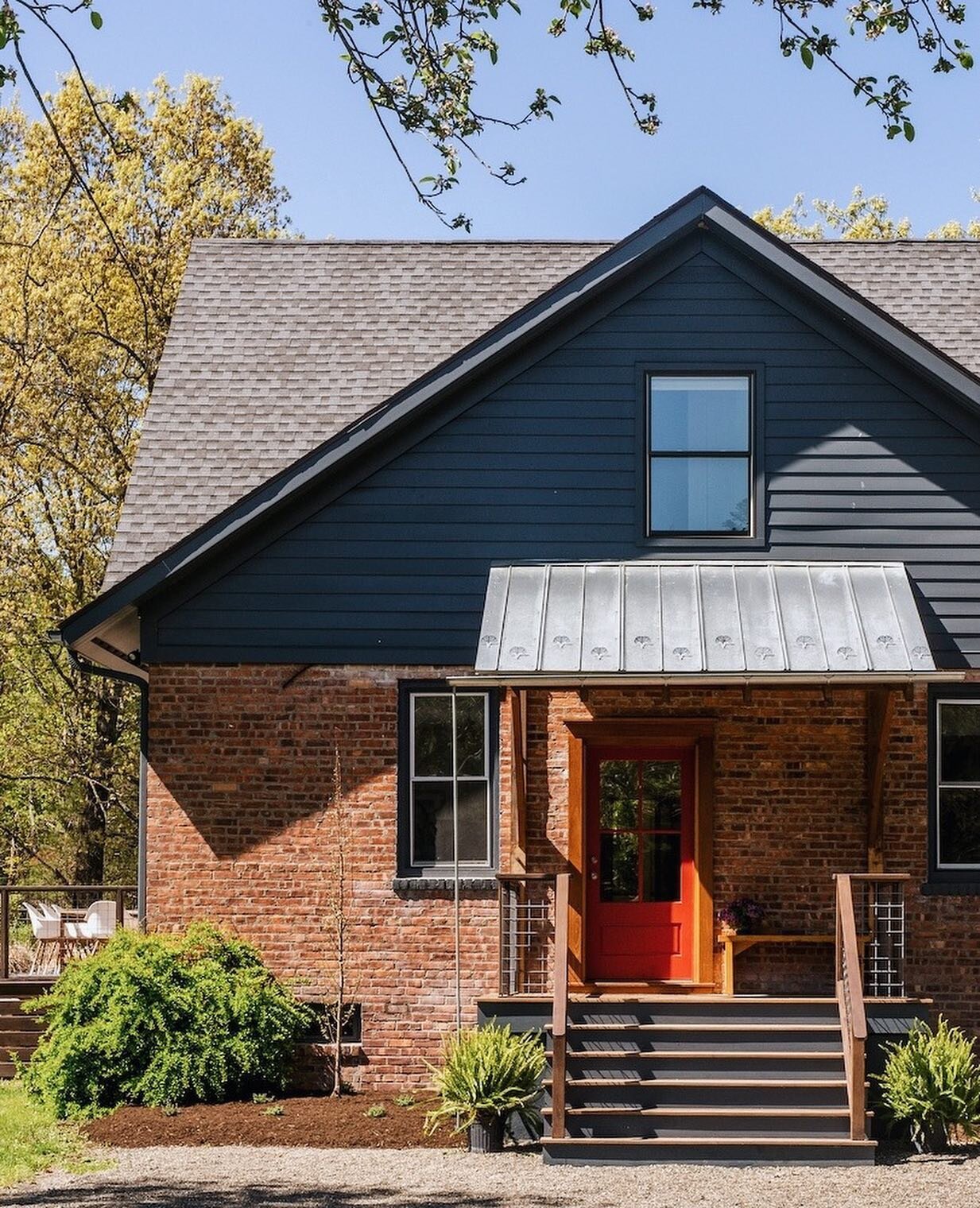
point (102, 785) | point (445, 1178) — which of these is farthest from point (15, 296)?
point (445, 1178)

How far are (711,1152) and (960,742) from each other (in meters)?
4.69

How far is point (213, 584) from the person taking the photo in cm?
1420

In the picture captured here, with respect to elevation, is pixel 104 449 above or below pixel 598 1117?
above

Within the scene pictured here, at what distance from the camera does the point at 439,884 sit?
13977 millimetres

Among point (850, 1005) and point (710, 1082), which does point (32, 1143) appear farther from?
point (850, 1005)

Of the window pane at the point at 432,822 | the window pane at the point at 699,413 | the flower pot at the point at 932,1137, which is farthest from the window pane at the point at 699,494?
the flower pot at the point at 932,1137

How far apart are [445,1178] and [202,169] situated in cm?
2122

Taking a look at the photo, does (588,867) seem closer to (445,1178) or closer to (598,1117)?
(598,1117)

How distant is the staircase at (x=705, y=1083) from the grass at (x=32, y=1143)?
11.3 feet

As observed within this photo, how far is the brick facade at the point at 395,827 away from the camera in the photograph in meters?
13.9

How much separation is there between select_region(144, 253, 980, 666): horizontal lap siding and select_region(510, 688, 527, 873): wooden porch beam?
2.56ft

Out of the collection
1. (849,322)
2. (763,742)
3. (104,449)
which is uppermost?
(104,449)

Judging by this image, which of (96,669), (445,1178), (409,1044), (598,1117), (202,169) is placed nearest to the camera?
(445,1178)

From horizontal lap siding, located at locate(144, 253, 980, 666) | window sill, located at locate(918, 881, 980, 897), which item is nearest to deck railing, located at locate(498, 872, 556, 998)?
horizontal lap siding, located at locate(144, 253, 980, 666)
